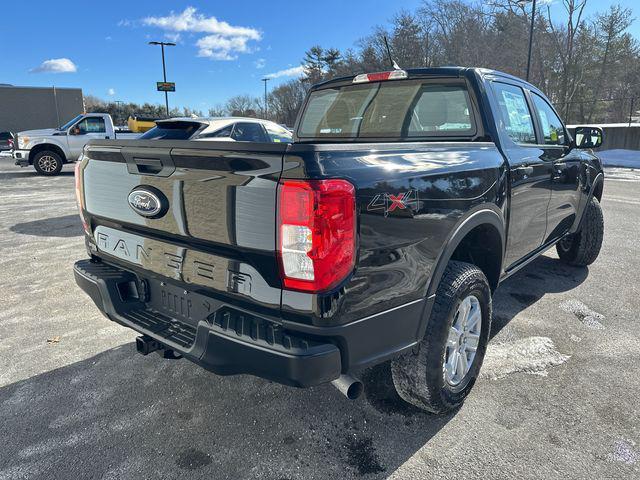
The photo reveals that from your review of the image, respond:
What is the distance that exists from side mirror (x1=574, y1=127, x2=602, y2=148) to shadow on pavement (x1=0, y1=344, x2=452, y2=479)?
308 centimetres

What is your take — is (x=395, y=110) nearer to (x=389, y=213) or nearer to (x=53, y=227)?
(x=389, y=213)

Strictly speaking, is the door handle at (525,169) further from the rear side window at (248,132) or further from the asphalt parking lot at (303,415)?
the rear side window at (248,132)

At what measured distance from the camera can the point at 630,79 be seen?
31.4m

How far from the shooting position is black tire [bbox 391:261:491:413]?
2.21 meters

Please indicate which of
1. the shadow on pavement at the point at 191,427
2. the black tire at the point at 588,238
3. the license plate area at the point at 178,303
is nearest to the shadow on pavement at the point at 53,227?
the shadow on pavement at the point at 191,427

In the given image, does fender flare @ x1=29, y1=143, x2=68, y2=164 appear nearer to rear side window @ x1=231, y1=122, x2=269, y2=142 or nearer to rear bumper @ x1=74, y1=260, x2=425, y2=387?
rear side window @ x1=231, y1=122, x2=269, y2=142

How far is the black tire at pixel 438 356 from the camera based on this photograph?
2207 mm

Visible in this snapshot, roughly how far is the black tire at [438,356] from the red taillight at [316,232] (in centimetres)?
74

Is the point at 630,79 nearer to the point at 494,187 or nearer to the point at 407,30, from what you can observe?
the point at 407,30

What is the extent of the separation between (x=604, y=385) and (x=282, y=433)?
6.62 feet

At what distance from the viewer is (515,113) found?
330 cm

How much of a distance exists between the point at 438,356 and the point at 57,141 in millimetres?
15919

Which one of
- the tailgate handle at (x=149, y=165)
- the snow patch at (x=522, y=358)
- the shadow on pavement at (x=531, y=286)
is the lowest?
the snow patch at (x=522, y=358)

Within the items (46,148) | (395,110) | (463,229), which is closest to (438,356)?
(463,229)
